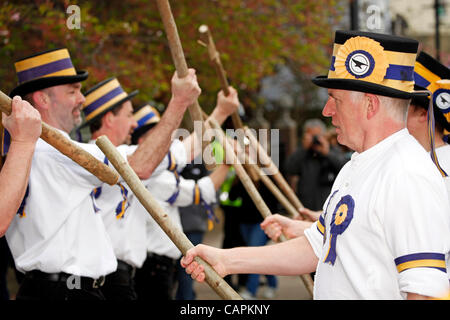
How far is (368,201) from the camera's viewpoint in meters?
2.33

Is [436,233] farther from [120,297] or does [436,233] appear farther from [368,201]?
[120,297]

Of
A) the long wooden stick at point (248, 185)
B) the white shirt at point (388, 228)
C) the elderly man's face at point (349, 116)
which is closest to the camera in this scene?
the white shirt at point (388, 228)

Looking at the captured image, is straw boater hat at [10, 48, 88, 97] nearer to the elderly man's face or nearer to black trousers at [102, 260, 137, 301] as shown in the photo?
black trousers at [102, 260, 137, 301]

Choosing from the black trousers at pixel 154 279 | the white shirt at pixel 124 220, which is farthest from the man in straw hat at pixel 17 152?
the black trousers at pixel 154 279

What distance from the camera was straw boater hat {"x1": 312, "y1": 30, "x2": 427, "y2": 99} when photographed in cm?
246

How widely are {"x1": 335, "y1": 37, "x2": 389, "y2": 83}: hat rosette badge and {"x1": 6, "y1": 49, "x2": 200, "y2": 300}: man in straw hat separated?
4.08 feet

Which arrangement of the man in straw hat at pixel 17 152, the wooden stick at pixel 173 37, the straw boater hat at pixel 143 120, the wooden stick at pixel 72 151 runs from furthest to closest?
the straw boater hat at pixel 143 120 < the wooden stick at pixel 173 37 < the wooden stick at pixel 72 151 < the man in straw hat at pixel 17 152

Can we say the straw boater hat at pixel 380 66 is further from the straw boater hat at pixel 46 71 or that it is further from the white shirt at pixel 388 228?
the straw boater hat at pixel 46 71

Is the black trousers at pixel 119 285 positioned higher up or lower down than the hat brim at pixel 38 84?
lower down

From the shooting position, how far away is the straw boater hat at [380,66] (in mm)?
2455

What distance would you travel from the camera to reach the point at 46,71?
3.83m

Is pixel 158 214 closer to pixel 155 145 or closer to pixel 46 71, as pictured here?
pixel 155 145

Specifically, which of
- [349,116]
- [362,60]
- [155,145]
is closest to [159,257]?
[155,145]
